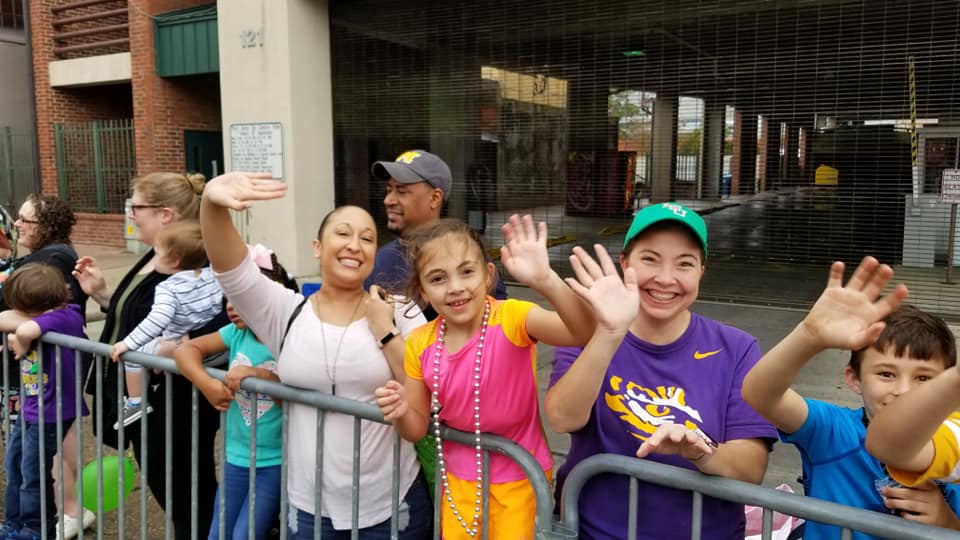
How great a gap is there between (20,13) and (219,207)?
62.3ft

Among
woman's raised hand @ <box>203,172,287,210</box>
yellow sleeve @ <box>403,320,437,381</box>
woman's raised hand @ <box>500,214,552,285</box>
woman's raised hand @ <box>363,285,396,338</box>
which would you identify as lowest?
yellow sleeve @ <box>403,320,437,381</box>

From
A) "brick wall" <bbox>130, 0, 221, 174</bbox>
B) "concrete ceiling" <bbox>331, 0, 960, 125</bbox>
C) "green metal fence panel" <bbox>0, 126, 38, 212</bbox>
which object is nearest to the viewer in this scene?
"concrete ceiling" <bbox>331, 0, 960, 125</bbox>

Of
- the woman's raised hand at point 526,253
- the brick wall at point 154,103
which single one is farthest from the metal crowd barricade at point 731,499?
the brick wall at point 154,103

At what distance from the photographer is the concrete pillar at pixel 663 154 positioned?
1077 centimetres

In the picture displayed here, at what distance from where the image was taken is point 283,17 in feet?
37.6

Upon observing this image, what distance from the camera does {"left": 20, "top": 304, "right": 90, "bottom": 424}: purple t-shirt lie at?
3.38 m

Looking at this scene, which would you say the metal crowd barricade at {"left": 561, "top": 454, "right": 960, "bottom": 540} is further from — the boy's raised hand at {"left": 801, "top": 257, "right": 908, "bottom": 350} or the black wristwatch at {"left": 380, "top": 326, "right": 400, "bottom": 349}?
the black wristwatch at {"left": 380, "top": 326, "right": 400, "bottom": 349}

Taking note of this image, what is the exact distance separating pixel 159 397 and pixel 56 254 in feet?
3.95

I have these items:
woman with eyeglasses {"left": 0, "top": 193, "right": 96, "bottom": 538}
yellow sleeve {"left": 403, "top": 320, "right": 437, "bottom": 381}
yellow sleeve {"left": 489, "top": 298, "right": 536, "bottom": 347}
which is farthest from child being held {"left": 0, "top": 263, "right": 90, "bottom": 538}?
yellow sleeve {"left": 489, "top": 298, "right": 536, "bottom": 347}

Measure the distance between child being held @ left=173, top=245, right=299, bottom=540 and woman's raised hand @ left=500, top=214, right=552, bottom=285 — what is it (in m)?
1.14

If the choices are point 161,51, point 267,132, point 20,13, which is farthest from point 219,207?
point 20,13

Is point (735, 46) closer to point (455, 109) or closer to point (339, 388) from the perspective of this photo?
point (455, 109)

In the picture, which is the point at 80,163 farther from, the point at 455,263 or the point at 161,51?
the point at 455,263

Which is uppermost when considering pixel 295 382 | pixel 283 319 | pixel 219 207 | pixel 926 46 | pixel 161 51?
pixel 161 51
